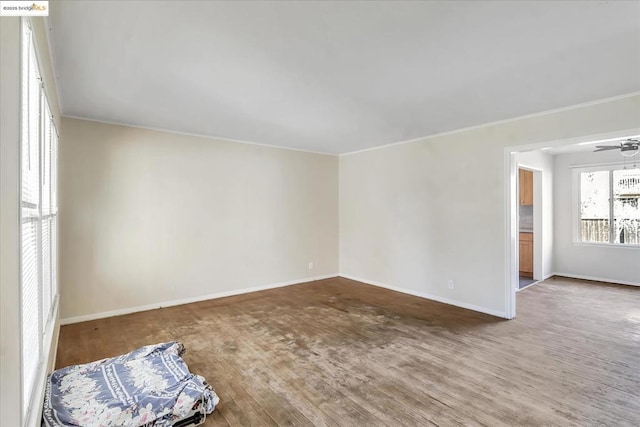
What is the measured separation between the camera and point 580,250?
6.47 m

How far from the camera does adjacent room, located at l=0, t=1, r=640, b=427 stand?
1.95 meters

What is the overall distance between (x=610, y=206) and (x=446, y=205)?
4085 mm

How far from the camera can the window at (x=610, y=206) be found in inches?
236

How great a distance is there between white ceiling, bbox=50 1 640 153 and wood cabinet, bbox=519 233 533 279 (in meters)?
3.89

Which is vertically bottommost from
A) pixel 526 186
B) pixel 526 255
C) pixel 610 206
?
pixel 526 255

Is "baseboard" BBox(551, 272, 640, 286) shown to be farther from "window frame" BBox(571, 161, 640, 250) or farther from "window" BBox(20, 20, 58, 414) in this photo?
"window" BBox(20, 20, 58, 414)

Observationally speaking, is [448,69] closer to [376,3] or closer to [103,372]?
[376,3]

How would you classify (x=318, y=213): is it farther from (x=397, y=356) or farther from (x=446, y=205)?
(x=397, y=356)

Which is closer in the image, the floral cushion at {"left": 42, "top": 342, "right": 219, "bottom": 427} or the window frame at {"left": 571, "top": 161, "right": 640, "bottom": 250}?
the floral cushion at {"left": 42, "top": 342, "right": 219, "bottom": 427}

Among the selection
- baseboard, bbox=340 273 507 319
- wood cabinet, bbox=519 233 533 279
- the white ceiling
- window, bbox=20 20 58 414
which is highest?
the white ceiling

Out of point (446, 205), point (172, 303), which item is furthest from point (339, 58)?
point (172, 303)

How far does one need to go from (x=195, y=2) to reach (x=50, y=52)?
1404 millimetres

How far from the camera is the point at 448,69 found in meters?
2.64

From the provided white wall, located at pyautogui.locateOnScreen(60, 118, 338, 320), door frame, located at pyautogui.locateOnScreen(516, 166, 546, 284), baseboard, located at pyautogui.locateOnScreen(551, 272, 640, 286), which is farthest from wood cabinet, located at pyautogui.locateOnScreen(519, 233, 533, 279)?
white wall, located at pyautogui.locateOnScreen(60, 118, 338, 320)
